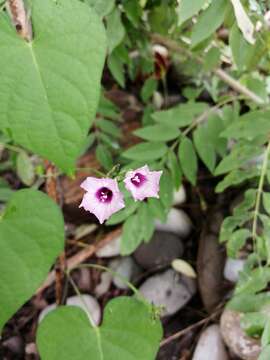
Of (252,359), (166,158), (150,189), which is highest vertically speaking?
(150,189)

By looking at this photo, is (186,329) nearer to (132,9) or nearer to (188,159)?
(188,159)

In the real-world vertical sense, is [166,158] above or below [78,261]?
above

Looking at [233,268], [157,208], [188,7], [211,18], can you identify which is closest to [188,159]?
[157,208]

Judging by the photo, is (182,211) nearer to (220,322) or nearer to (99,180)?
(220,322)

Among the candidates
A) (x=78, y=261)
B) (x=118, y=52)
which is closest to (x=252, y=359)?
(x=78, y=261)

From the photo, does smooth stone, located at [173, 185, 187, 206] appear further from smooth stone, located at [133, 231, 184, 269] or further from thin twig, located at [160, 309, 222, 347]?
thin twig, located at [160, 309, 222, 347]

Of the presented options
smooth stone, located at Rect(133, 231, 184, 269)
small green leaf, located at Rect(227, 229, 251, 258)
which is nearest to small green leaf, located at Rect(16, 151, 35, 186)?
smooth stone, located at Rect(133, 231, 184, 269)
